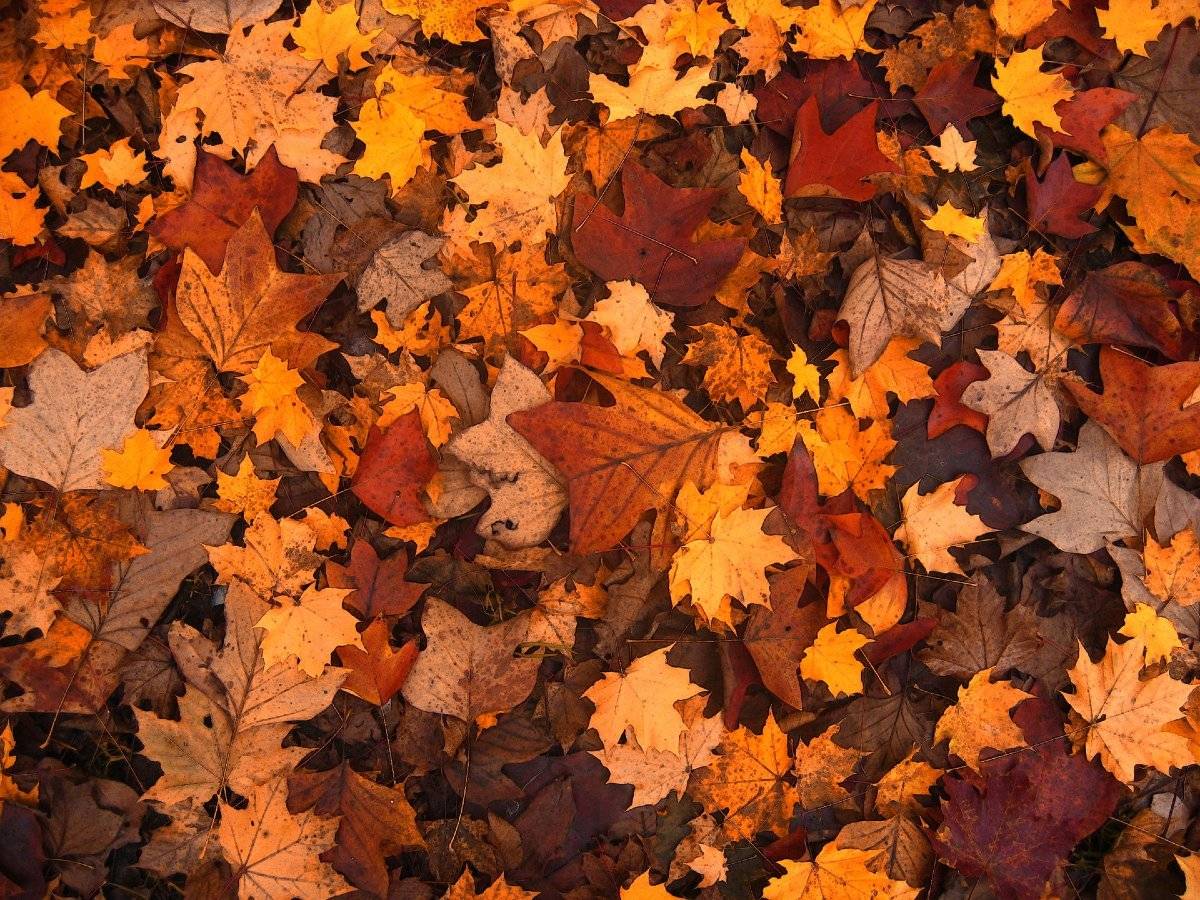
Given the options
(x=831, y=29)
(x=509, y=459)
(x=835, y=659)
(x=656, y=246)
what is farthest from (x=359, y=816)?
(x=831, y=29)

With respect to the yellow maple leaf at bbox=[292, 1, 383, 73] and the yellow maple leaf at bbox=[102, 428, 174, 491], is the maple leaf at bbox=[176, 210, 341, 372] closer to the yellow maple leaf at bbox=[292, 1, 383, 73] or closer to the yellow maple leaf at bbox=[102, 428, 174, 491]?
the yellow maple leaf at bbox=[102, 428, 174, 491]

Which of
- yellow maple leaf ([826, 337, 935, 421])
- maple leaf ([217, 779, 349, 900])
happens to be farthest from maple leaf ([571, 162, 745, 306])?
maple leaf ([217, 779, 349, 900])

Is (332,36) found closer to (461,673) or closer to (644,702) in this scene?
(461,673)

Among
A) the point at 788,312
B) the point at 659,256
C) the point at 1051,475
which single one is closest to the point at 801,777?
the point at 1051,475

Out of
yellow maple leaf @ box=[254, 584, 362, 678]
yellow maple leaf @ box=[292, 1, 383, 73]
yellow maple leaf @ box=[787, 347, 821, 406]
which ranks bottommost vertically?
yellow maple leaf @ box=[254, 584, 362, 678]

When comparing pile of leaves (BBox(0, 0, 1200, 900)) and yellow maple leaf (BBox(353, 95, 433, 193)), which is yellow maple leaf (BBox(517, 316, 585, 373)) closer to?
pile of leaves (BBox(0, 0, 1200, 900))

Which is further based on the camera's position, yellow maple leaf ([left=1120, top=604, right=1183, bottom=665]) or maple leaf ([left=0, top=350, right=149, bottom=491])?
yellow maple leaf ([left=1120, top=604, right=1183, bottom=665])

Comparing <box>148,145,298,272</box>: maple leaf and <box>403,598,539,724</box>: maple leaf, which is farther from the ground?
<box>148,145,298,272</box>: maple leaf
